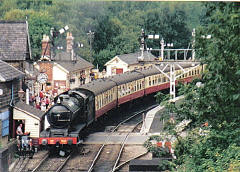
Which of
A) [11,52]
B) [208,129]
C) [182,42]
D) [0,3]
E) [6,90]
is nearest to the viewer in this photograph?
[208,129]

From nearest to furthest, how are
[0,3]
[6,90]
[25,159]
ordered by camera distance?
1. [25,159]
2. [6,90]
3. [0,3]

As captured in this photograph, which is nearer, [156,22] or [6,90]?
[6,90]

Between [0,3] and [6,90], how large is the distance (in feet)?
37.6

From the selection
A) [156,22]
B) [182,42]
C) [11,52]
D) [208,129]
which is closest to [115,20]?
[156,22]

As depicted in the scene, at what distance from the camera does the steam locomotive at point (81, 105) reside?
887 inches

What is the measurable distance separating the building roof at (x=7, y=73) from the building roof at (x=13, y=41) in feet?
6.28

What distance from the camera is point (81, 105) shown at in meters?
24.4

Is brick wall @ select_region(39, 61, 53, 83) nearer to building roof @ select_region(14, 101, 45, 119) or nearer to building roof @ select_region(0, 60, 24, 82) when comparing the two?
building roof @ select_region(0, 60, 24, 82)

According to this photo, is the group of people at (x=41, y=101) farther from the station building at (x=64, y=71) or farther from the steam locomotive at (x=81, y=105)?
the station building at (x=64, y=71)

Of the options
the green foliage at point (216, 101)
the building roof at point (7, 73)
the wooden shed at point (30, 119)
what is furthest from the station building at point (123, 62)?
the green foliage at point (216, 101)

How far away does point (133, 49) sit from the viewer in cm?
4338

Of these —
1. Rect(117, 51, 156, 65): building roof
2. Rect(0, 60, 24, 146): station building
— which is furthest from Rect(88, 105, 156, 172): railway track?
Rect(117, 51, 156, 65): building roof

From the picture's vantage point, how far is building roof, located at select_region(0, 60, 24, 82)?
24.8m

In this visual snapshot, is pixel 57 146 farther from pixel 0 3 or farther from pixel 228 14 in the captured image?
pixel 0 3
